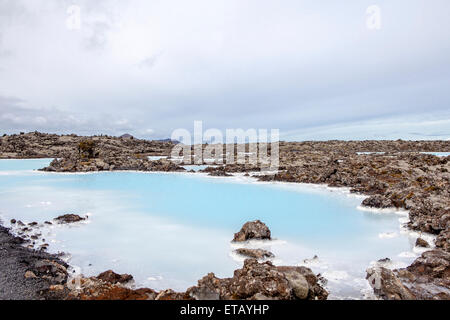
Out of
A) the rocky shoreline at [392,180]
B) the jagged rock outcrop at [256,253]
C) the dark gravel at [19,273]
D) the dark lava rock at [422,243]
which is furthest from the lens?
the dark lava rock at [422,243]

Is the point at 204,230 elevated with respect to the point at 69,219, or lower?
lower

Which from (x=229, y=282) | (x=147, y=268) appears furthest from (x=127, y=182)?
(x=229, y=282)

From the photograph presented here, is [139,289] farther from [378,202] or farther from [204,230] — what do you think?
[378,202]

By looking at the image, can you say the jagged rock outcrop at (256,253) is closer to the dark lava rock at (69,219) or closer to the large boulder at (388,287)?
the large boulder at (388,287)

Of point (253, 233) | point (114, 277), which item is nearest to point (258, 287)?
point (114, 277)

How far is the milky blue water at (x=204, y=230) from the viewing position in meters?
6.16

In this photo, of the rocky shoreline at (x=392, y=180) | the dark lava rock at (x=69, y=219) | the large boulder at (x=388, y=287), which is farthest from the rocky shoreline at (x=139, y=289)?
the dark lava rock at (x=69, y=219)

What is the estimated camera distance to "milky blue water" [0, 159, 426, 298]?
20.2 ft

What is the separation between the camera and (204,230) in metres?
9.26

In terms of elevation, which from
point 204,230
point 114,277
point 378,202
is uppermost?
point 378,202

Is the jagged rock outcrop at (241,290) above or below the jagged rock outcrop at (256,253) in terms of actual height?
above

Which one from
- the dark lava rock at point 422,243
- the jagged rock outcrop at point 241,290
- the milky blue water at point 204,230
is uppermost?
the jagged rock outcrop at point 241,290

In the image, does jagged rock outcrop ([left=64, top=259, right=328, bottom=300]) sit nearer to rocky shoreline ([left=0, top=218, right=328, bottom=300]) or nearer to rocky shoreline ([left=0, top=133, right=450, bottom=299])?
rocky shoreline ([left=0, top=218, right=328, bottom=300])
